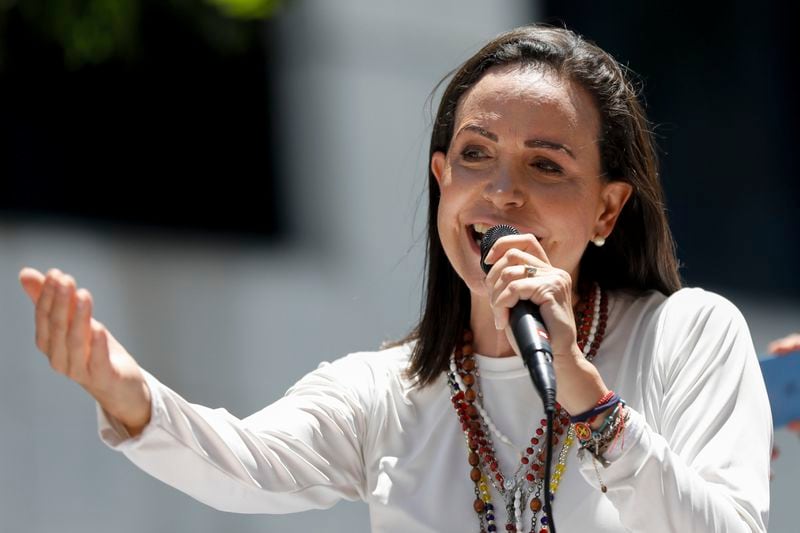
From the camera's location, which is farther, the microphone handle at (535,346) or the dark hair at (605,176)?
the dark hair at (605,176)

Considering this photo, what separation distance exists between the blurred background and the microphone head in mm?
4682

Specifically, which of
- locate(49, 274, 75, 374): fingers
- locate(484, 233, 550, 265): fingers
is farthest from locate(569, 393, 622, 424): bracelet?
locate(49, 274, 75, 374): fingers

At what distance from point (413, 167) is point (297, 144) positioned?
0.63 metres

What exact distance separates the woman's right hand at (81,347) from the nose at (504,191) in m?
0.79

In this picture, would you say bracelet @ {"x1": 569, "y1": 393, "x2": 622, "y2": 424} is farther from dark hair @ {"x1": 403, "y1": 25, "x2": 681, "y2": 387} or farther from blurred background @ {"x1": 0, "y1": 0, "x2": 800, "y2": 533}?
blurred background @ {"x1": 0, "y1": 0, "x2": 800, "y2": 533}

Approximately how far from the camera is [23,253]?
24.1ft

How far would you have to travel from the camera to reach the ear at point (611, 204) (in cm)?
311

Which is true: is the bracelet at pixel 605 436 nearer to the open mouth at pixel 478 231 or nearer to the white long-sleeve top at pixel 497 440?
the white long-sleeve top at pixel 497 440

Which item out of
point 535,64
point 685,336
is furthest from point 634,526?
point 535,64

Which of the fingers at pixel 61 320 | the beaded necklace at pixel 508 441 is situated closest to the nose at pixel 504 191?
the beaded necklace at pixel 508 441

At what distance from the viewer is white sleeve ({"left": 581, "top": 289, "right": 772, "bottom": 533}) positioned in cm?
251

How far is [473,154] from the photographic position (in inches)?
118

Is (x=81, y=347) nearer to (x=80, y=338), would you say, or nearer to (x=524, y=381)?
(x=80, y=338)

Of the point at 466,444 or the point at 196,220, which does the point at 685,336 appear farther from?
the point at 196,220
